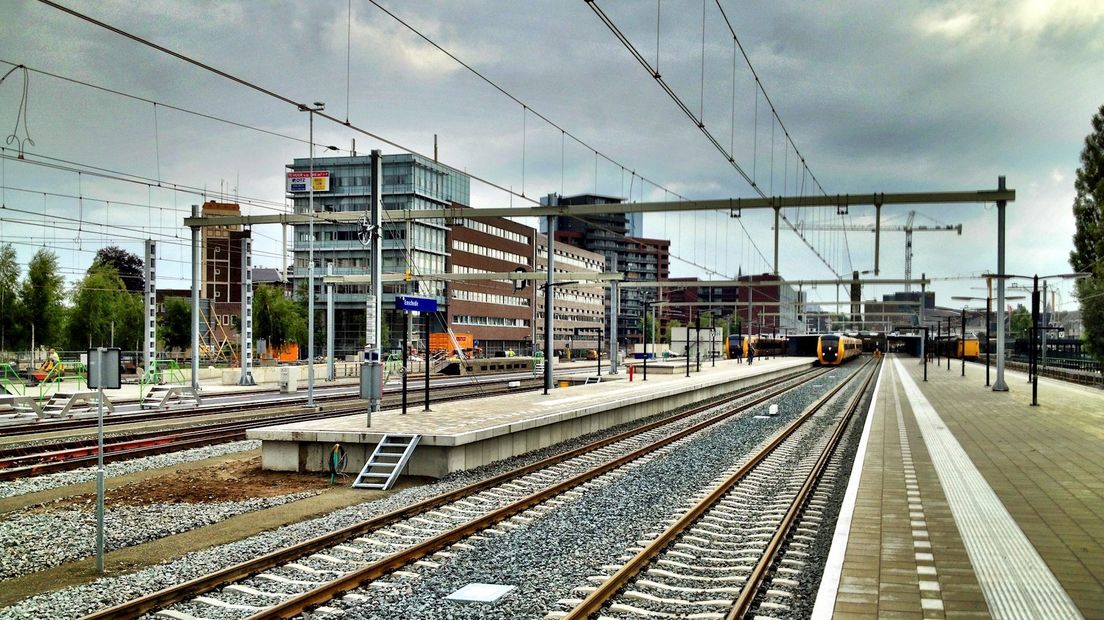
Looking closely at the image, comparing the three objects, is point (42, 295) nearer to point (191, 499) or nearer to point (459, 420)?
point (459, 420)

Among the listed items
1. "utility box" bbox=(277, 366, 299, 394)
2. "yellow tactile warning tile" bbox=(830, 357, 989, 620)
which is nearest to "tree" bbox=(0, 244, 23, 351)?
"utility box" bbox=(277, 366, 299, 394)

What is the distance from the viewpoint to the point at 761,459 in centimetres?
1842

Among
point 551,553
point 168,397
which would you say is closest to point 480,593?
point 551,553

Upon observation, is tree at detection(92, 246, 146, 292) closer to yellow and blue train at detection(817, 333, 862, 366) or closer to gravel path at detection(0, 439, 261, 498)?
yellow and blue train at detection(817, 333, 862, 366)

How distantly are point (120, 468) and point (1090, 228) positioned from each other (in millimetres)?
47690

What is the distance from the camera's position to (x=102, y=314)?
6072 cm

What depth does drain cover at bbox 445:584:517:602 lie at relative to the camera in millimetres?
8258

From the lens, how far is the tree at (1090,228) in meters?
38.7

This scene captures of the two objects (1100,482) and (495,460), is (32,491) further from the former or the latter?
(1100,482)

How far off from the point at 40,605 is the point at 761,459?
46.4 ft

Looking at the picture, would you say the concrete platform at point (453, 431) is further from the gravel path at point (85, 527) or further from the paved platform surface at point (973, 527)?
the paved platform surface at point (973, 527)

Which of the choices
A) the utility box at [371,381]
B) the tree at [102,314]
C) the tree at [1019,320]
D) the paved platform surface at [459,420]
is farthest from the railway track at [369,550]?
the tree at [1019,320]

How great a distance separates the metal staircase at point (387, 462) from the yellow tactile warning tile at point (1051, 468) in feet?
32.7

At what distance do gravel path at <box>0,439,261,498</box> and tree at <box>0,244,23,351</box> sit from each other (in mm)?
40732
